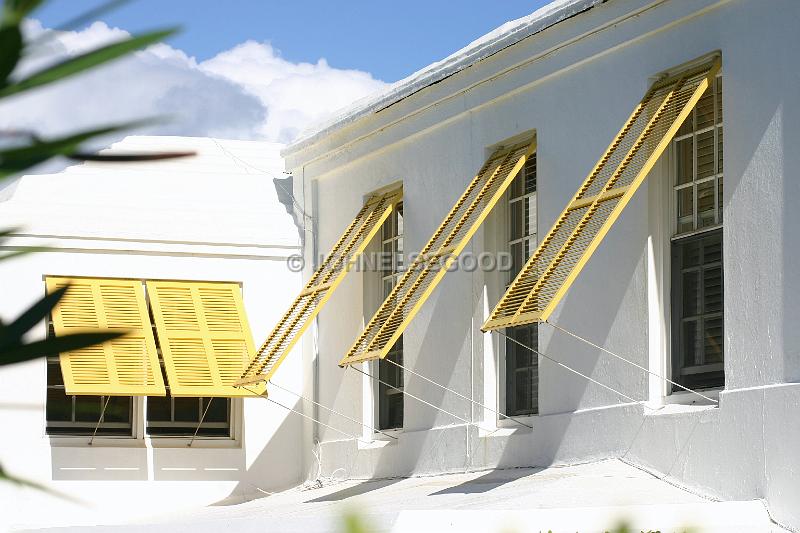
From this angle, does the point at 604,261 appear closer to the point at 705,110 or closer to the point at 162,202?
the point at 705,110

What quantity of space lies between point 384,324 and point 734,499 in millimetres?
3912

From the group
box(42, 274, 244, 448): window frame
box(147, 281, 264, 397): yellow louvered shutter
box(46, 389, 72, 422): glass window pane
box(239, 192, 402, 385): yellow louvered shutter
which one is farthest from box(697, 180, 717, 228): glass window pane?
box(46, 389, 72, 422): glass window pane

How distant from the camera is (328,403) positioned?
14.6 metres

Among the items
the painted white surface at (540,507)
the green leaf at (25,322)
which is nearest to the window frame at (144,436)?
the painted white surface at (540,507)

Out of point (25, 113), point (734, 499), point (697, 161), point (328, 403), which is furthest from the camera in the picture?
point (328, 403)

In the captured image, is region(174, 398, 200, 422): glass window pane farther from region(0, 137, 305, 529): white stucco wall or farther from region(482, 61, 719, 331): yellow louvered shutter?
region(482, 61, 719, 331): yellow louvered shutter

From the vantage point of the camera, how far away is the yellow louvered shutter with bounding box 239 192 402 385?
13305 millimetres

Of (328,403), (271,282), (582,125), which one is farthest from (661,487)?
(271,282)

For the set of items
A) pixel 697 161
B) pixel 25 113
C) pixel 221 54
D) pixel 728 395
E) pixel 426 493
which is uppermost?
pixel 221 54

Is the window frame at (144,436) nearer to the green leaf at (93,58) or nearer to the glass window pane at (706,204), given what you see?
the glass window pane at (706,204)

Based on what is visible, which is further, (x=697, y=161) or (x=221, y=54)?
(x=221, y=54)

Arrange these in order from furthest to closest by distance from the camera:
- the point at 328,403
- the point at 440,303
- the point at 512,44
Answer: the point at 328,403
the point at 440,303
the point at 512,44

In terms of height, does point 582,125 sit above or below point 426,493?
above

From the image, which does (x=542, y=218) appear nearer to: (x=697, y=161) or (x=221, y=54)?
(x=697, y=161)
